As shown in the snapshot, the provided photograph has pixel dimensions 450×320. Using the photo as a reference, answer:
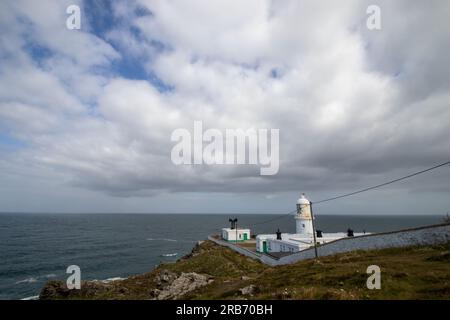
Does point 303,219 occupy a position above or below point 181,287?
above

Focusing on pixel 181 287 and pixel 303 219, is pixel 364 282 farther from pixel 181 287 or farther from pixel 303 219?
pixel 303 219

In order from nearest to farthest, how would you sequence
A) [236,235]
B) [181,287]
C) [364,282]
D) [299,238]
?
1. [364,282]
2. [181,287]
3. [299,238]
4. [236,235]

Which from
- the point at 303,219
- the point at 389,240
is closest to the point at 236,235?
the point at 303,219

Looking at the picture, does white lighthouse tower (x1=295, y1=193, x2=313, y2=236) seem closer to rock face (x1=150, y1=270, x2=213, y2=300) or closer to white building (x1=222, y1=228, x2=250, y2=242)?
white building (x1=222, y1=228, x2=250, y2=242)

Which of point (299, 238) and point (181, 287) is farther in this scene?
point (299, 238)

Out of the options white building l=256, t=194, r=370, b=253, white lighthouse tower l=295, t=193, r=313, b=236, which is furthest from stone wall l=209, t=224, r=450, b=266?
white lighthouse tower l=295, t=193, r=313, b=236

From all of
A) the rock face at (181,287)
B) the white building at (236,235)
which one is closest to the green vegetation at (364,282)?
the rock face at (181,287)

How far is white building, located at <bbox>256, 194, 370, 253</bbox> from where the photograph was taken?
42.2 meters

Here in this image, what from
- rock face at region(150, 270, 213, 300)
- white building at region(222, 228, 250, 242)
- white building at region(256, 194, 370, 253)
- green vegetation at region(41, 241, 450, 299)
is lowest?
white building at region(222, 228, 250, 242)

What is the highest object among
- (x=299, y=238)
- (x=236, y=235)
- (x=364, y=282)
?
(x=364, y=282)

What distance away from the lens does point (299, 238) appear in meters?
49.7

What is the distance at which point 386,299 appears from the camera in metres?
12.6
